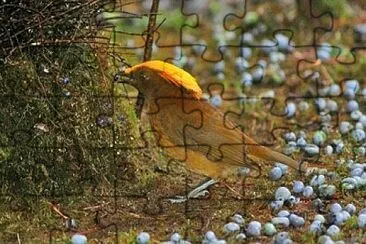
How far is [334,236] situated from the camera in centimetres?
471

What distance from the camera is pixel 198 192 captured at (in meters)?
5.30

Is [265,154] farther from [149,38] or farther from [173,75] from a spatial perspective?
[149,38]

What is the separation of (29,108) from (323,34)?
3.63 m

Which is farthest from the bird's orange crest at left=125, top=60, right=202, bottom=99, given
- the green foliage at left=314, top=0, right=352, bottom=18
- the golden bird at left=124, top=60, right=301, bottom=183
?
the green foliage at left=314, top=0, right=352, bottom=18

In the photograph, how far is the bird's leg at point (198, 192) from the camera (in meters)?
5.25

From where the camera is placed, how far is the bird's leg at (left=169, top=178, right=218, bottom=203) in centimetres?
525

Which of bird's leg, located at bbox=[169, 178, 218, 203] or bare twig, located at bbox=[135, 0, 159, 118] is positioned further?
bare twig, located at bbox=[135, 0, 159, 118]

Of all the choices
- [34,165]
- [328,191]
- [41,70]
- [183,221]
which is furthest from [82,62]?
[328,191]

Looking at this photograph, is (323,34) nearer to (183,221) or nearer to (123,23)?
(123,23)
